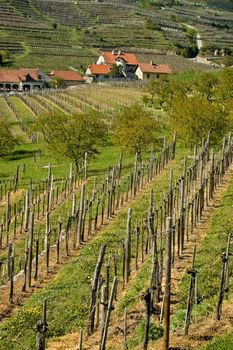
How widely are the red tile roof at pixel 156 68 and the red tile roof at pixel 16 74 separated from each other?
94.1ft

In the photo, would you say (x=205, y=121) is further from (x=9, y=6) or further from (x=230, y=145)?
(x=9, y=6)

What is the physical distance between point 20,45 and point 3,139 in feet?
352

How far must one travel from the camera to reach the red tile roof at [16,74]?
4946 inches

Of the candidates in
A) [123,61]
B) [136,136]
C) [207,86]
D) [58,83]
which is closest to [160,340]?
[136,136]

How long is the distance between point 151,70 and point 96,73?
47.4ft

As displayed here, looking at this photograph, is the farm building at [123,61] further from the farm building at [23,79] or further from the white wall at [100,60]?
the farm building at [23,79]

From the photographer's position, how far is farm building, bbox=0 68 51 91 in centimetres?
12581

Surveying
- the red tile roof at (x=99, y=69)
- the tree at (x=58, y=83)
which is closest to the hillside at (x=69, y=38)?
the red tile roof at (x=99, y=69)

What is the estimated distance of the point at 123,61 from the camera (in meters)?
150

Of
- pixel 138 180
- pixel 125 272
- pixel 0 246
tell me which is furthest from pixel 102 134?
pixel 125 272

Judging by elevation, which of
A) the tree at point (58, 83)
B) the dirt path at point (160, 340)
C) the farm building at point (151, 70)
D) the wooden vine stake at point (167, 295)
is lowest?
the tree at point (58, 83)

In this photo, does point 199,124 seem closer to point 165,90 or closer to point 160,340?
point 160,340

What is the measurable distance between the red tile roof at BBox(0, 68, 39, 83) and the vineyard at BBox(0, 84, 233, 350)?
90192 mm

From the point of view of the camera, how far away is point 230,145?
34344mm
